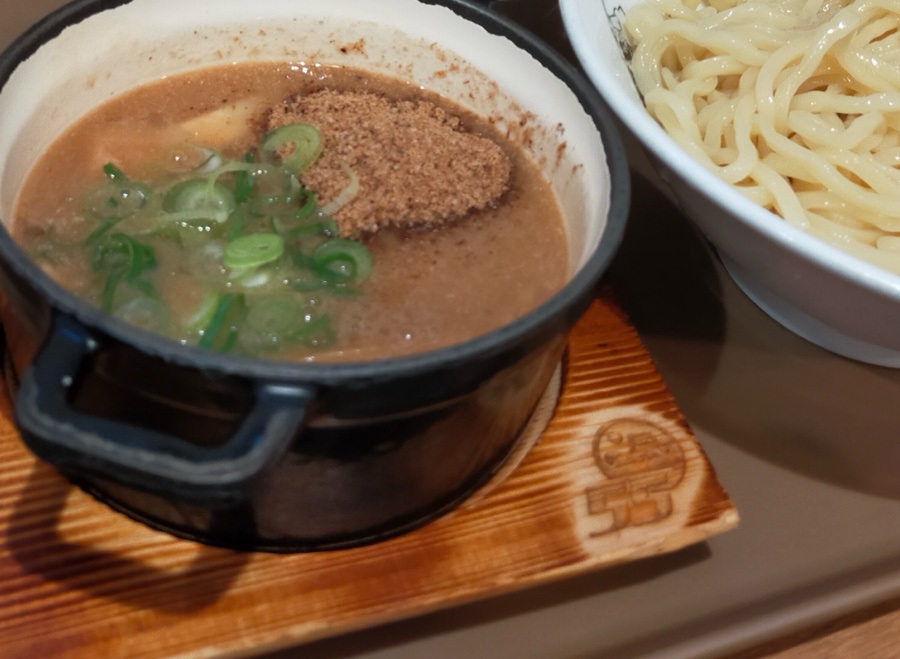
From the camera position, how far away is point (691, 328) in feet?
4.67

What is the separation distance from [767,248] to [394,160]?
21.5 inches

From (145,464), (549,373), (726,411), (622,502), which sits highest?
(145,464)

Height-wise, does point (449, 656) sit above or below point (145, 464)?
below

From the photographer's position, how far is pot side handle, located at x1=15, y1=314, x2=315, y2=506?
0.65 m

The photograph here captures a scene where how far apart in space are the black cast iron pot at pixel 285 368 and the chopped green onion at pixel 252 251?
246mm

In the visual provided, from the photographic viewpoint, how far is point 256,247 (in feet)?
3.32

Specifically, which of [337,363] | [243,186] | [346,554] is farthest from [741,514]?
[243,186]

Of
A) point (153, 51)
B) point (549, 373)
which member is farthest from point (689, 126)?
point (153, 51)

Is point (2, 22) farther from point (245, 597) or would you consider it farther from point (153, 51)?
point (245, 597)

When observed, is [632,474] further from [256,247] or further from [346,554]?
[256,247]

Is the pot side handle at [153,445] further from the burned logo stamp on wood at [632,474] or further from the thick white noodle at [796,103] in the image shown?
the thick white noodle at [796,103]

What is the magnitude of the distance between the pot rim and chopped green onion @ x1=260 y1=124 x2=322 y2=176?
0.97ft

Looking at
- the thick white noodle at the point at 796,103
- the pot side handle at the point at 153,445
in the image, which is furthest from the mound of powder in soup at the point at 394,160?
the pot side handle at the point at 153,445

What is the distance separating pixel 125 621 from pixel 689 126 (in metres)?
1.08
